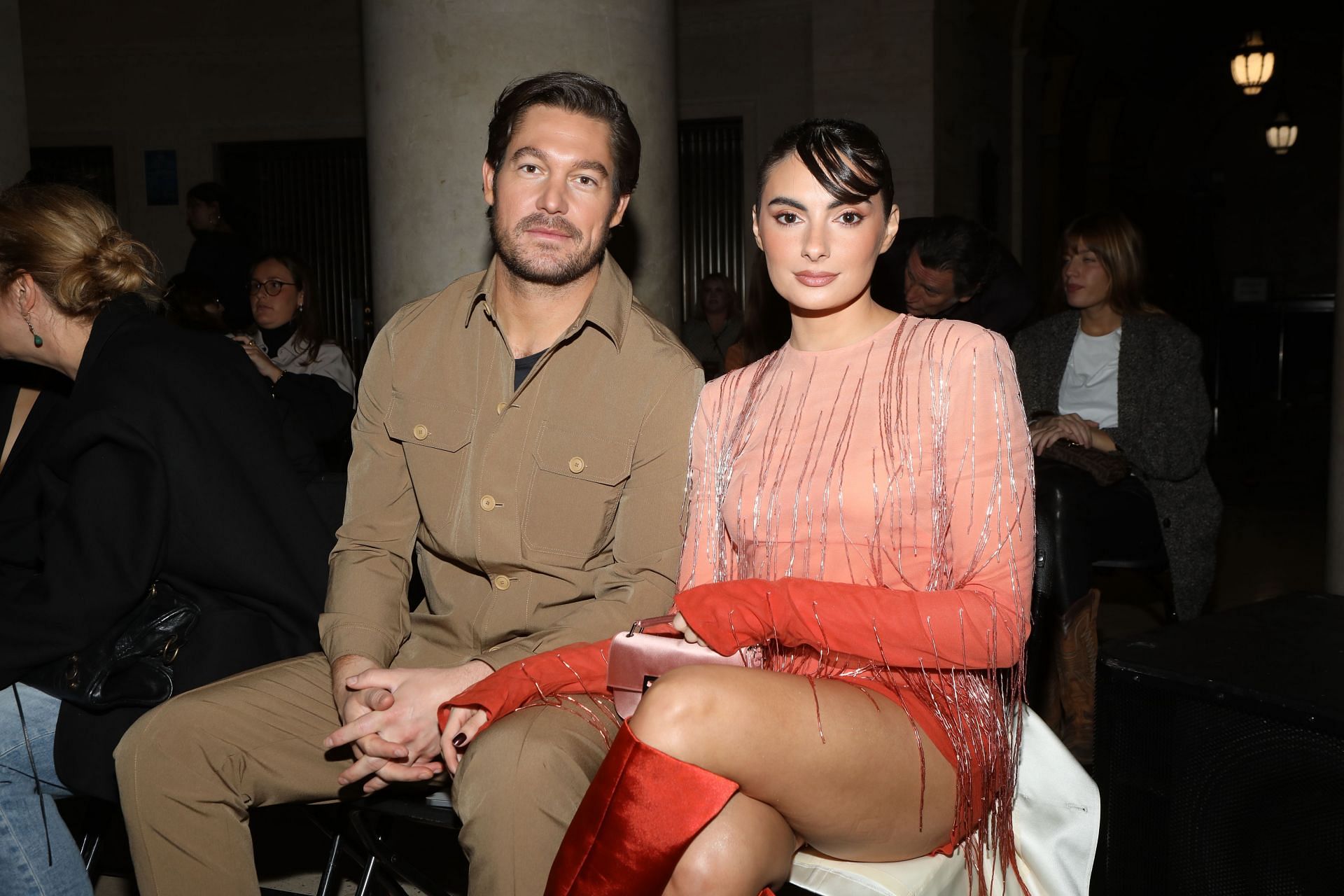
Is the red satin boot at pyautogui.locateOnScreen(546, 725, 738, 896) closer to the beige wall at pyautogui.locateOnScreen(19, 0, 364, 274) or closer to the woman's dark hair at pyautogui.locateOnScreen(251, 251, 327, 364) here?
the woman's dark hair at pyautogui.locateOnScreen(251, 251, 327, 364)

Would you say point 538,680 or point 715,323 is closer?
point 538,680

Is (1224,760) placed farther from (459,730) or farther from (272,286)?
(272,286)

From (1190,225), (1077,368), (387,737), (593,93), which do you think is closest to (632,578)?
(387,737)

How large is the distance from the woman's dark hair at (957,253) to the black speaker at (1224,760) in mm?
1772

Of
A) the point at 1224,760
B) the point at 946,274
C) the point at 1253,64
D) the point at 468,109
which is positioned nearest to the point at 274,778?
the point at 1224,760

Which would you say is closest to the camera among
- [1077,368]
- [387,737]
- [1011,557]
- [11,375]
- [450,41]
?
[1011,557]

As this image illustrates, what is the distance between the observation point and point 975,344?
1.89 meters

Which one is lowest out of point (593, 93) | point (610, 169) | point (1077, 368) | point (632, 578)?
point (632, 578)

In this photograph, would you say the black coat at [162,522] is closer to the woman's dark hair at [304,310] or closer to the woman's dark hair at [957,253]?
the woman's dark hair at [957,253]

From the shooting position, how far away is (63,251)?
2.37 m

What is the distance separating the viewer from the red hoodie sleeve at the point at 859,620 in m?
1.72

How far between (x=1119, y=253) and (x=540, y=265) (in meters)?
2.40

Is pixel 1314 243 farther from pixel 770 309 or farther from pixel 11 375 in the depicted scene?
pixel 11 375

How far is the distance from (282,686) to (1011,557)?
134 centimetres
